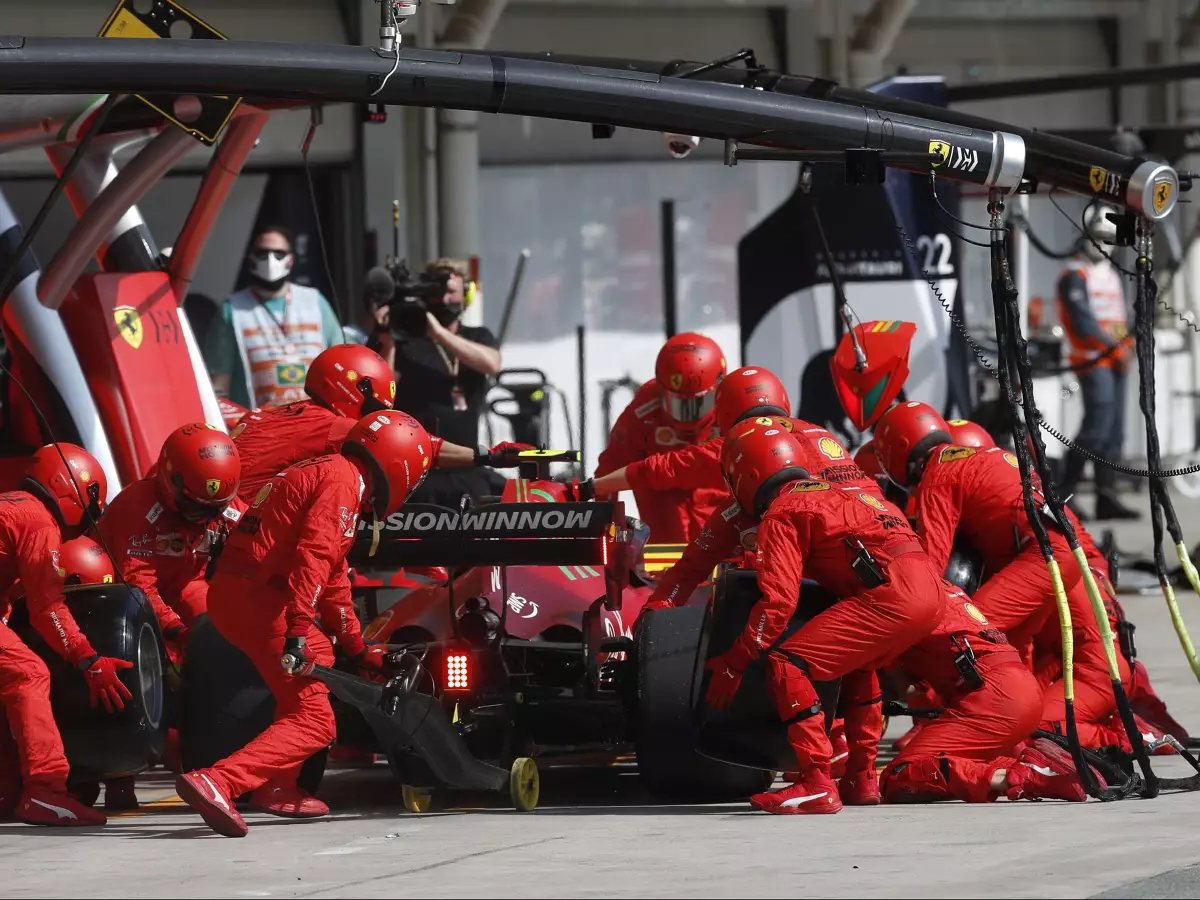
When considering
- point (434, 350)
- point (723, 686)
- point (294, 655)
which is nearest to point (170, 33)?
point (294, 655)

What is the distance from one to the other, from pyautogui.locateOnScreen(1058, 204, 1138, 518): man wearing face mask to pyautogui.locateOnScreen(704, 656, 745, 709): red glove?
927 cm

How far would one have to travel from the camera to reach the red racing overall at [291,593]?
7.32m

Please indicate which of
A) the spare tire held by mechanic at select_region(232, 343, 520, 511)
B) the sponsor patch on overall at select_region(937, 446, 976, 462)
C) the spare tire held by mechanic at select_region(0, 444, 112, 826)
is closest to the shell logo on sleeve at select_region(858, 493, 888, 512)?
the sponsor patch on overall at select_region(937, 446, 976, 462)

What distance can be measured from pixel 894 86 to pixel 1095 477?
5.93m

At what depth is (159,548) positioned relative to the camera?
8.35 meters

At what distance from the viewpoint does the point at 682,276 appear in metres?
20.9

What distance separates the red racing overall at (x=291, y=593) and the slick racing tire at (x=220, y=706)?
0.53 ft

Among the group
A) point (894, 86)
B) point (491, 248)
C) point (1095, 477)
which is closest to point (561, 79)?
point (894, 86)

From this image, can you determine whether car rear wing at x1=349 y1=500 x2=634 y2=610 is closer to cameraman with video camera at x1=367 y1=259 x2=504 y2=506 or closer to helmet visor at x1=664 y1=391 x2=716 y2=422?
helmet visor at x1=664 y1=391 x2=716 y2=422

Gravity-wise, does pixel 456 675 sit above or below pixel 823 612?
below

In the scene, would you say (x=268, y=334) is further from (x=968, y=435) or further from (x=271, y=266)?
(x=968, y=435)

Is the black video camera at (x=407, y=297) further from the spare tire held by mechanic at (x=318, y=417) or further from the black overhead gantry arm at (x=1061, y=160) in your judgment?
the black overhead gantry arm at (x=1061, y=160)

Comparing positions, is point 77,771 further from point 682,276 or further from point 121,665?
point 682,276

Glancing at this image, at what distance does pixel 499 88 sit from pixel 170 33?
57.1 inches
